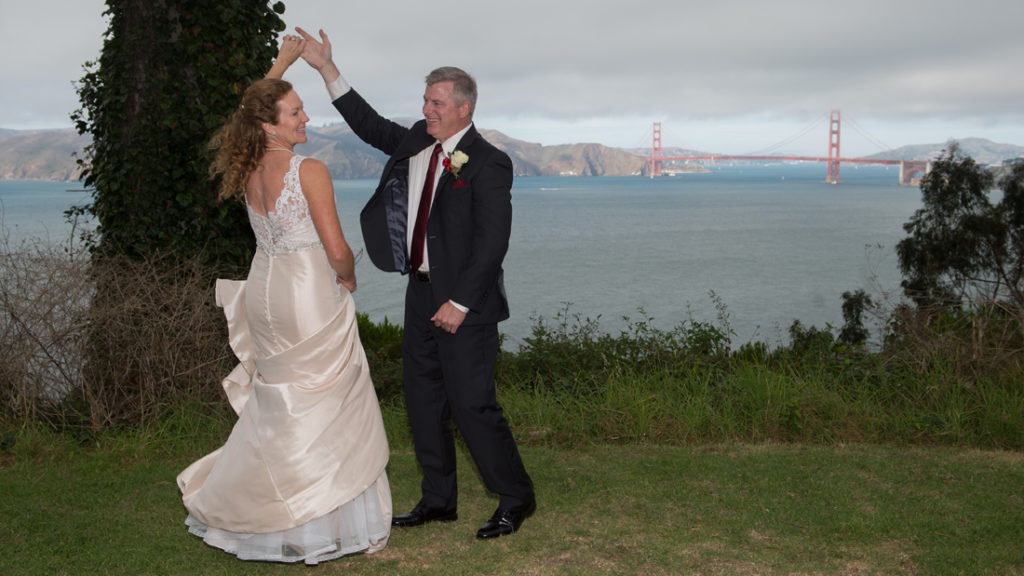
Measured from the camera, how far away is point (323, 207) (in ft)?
11.5

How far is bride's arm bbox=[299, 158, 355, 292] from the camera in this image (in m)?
3.49

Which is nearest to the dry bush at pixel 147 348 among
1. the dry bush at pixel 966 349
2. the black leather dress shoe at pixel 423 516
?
the black leather dress shoe at pixel 423 516

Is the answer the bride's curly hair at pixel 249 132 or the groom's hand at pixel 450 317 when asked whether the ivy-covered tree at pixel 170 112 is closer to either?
the bride's curly hair at pixel 249 132

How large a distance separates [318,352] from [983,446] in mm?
4387

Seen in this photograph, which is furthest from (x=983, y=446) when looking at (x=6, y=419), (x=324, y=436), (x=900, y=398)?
(x=6, y=419)

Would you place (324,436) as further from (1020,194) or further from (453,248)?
(1020,194)

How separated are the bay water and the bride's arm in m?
4.06

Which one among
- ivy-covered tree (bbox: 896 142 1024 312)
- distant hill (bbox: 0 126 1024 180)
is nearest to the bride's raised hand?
ivy-covered tree (bbox: 896 142 1024 312)

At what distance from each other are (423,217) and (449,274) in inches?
11.7

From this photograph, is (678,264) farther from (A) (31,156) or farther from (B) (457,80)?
(A) (31,156)

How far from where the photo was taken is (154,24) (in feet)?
20.9

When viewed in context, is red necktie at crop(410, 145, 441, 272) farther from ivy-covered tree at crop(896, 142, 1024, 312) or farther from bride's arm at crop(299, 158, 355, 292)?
ivy-covered tree at crop(896, 142, 1024, 312)

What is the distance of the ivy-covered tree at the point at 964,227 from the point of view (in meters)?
17.6

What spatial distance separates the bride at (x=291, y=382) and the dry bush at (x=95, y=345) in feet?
7.27
